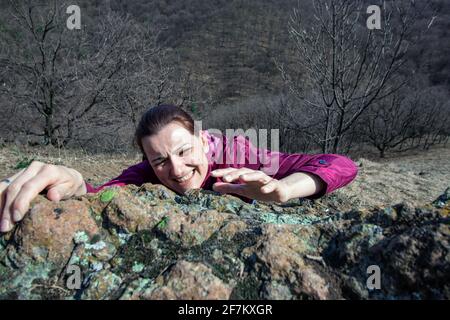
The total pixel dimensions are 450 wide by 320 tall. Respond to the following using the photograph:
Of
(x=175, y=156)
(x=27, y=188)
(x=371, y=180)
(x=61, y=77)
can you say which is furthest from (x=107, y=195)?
(x=61, y=77)

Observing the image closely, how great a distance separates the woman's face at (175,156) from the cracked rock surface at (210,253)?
588mm

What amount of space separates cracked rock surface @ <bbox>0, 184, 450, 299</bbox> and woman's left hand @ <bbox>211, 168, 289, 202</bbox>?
0.12 m

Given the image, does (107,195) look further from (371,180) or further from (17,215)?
(371,180)

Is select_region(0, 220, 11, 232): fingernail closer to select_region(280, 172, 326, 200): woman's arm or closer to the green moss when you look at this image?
the green moss

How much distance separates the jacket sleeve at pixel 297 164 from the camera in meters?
1.61

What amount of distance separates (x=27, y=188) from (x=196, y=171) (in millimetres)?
870

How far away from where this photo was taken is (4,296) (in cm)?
84

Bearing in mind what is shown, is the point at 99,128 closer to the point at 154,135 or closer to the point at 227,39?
the point at 154,135

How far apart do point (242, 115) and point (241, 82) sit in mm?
13421

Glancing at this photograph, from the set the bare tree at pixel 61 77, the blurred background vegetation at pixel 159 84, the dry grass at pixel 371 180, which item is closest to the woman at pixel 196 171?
the dry grass at pixel 371 180

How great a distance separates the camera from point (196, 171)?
1781 millimetres

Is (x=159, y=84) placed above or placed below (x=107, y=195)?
below

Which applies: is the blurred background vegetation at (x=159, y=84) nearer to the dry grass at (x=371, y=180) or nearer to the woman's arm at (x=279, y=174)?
the dry grass at (x=371, y=180)

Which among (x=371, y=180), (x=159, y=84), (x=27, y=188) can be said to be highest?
(x=27, y=188)
